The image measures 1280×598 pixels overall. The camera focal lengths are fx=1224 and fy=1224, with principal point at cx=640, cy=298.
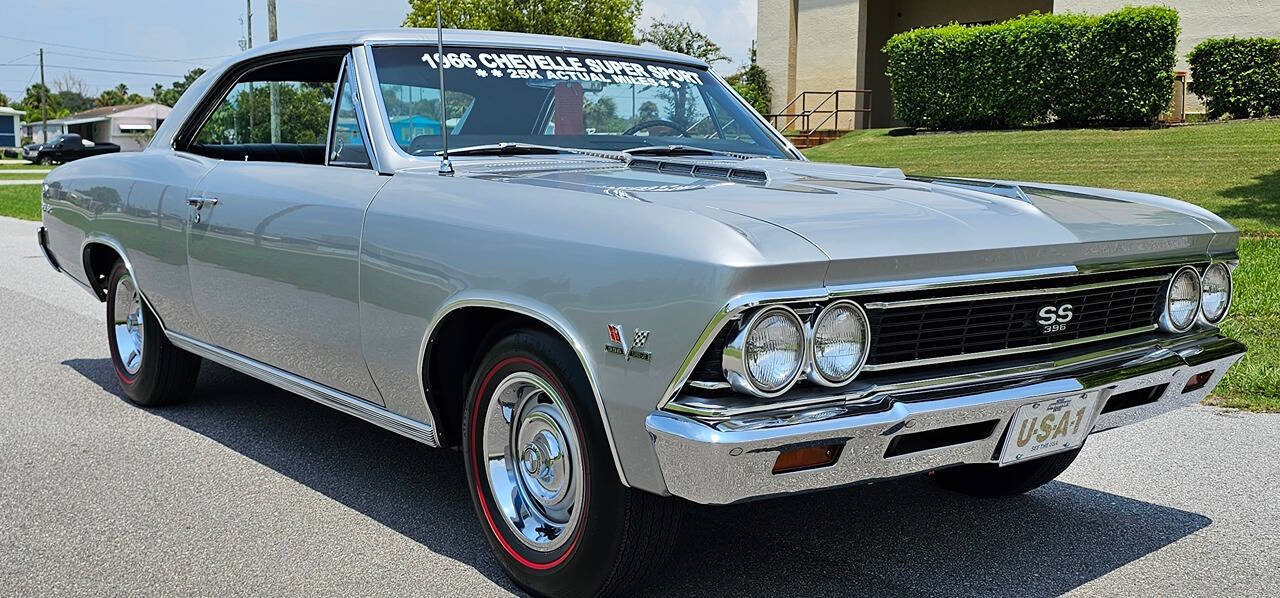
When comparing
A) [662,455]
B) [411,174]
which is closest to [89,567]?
[411,174]

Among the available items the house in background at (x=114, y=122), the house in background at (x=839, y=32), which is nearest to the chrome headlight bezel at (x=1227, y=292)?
the house in background at (x=839, y=32)

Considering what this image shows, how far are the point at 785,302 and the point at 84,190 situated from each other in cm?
415

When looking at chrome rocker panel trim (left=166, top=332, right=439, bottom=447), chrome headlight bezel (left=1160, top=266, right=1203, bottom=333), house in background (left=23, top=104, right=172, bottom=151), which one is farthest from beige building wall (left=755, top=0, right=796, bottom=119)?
house in background (left=23, top=104, right=172, bottom=151)

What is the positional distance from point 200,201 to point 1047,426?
3166 millimetres

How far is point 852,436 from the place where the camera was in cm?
273

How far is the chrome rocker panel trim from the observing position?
12.1 ft

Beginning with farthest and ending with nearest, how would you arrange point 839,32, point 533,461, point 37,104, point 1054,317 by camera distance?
point 37,104 → point 839,32 → point 533,461 → point 1054,317

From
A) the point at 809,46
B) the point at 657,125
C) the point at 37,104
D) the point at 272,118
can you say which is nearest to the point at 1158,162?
the point at 809,46

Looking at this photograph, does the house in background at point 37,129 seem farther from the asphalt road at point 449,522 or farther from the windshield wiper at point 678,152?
the windshield wiper at point 678,152

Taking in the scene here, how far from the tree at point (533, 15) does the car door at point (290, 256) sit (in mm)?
27128

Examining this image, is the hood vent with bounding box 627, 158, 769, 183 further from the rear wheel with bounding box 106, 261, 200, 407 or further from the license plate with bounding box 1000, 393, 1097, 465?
the rear wheel with bounding box 106, 261, 200, 407

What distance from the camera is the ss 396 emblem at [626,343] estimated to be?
2.77m

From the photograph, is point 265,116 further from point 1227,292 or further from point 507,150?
point 1227,292

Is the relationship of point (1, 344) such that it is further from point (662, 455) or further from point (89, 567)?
point (662, 455)
